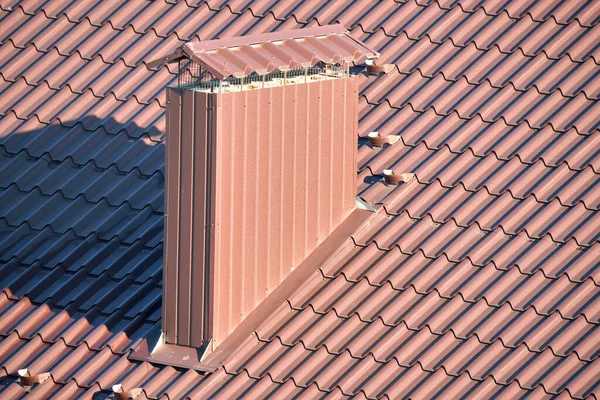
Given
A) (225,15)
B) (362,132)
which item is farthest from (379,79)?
(225,15)

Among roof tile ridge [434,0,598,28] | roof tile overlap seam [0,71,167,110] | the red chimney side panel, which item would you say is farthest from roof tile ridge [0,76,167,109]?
roof tile ridge [434,0,598,28]

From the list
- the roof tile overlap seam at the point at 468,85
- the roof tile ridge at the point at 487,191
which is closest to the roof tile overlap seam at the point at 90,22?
the roof tile overlap seam at the point at 468,85

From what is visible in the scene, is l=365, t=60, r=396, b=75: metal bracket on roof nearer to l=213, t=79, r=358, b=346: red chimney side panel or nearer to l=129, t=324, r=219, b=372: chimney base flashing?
l=213, t=79, r=358, b=346: red chimney side panel

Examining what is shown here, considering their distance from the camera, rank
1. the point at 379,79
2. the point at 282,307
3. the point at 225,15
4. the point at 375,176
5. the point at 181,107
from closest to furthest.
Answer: the point at 181,107 < the point at 282,307 < the point at 375,176 < the point at 379,79 < the point at 225,15

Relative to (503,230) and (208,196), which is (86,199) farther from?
(503,230)

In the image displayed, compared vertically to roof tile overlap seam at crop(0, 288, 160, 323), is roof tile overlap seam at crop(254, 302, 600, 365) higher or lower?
higher

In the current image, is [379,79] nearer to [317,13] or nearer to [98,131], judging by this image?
[317,13]
